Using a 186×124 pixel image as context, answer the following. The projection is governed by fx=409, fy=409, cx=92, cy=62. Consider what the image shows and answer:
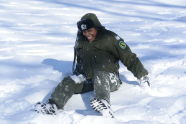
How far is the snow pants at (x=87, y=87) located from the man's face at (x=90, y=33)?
0.36 metres

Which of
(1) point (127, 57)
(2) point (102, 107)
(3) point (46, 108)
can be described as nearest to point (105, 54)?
(1) point (127, 57)

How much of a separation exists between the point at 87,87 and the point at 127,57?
19.3 inches

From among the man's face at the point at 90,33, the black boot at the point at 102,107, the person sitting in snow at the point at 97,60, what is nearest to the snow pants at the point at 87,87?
the person sitting in snow at the point at 97,60

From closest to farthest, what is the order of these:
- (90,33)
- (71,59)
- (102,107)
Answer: (102,107), (90,33), (71,59)

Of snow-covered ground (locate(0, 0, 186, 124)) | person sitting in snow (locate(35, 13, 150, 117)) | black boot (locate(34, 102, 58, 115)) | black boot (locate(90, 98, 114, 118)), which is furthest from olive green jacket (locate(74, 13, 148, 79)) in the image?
black boot (locate(34, 102, 58, 115))

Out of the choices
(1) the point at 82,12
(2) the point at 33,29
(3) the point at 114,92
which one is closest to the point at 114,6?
(1) the point at 82,12

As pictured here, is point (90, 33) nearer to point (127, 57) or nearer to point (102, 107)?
point (127, 57)

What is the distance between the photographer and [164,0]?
40.9 ft

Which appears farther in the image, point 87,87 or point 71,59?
point 71,59

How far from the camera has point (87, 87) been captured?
403cm

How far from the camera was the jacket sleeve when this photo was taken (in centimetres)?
396

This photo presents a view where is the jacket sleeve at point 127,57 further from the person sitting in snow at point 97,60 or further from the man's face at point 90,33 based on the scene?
the man's face at point 90,33

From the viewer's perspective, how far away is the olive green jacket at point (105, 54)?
3.96m

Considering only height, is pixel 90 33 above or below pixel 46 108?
above
